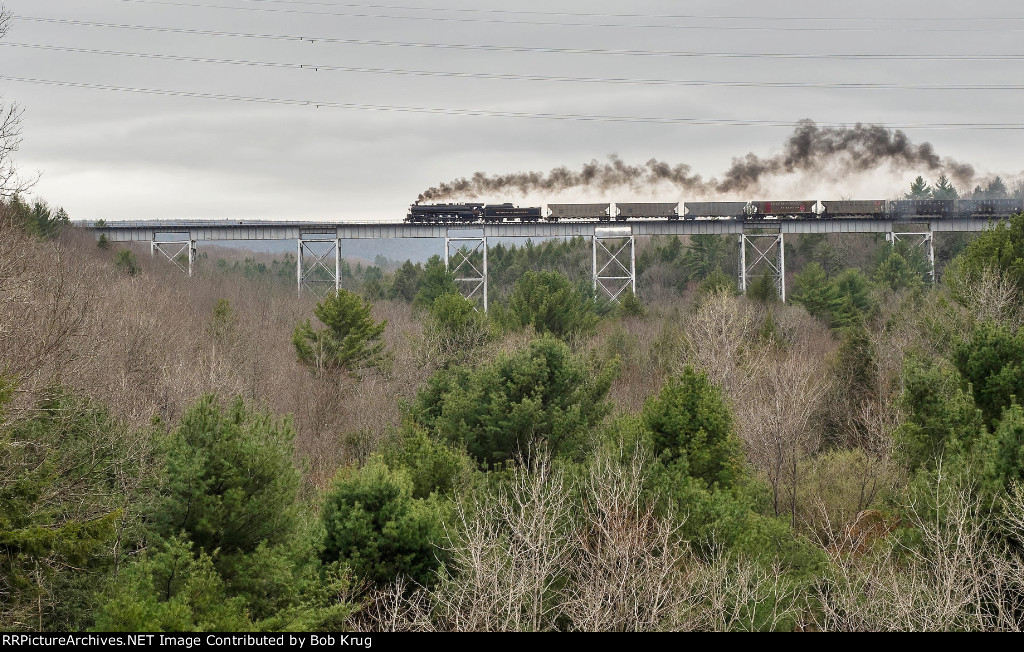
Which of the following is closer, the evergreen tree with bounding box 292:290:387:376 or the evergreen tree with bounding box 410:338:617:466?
the evergreen tree with bounding box 410:338:617:466

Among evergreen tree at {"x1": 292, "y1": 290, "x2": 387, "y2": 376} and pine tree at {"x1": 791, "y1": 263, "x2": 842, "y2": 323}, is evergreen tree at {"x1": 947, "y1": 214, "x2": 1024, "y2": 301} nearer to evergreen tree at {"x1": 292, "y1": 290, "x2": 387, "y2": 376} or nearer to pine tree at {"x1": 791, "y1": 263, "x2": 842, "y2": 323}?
evergreen tree at {"x1": 292, "y1": 290, "x2": 387, "y2": 376}

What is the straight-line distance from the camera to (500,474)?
20516 mm

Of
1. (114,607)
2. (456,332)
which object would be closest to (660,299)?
(456,332)

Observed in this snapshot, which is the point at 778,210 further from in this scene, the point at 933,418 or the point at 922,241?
the point at 933,418

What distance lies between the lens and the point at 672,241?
8594cm

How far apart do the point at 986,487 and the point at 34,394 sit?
49.5 feet

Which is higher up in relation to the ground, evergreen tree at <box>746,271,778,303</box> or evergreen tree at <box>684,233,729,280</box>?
evergreen tree at <box>684,233,729,280</box>

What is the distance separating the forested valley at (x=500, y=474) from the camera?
501 inches

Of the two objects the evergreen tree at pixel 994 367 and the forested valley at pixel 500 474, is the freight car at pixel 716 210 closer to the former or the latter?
the forested valley at pixel 500 474

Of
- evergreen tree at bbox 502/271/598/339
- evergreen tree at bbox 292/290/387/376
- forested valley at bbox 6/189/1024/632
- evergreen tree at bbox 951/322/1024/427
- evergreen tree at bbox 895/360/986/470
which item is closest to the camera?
forested valley at bbox 6/189/1024/632

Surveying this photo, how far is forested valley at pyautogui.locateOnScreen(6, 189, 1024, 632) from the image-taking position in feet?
41.8

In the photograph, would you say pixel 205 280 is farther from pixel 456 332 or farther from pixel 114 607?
pixel 114 607

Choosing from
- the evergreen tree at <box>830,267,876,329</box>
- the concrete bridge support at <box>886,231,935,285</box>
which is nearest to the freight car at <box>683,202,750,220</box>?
the evergreen tree at <box>830,267,876,329</box>

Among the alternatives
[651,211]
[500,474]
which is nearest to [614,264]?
[651,211]
